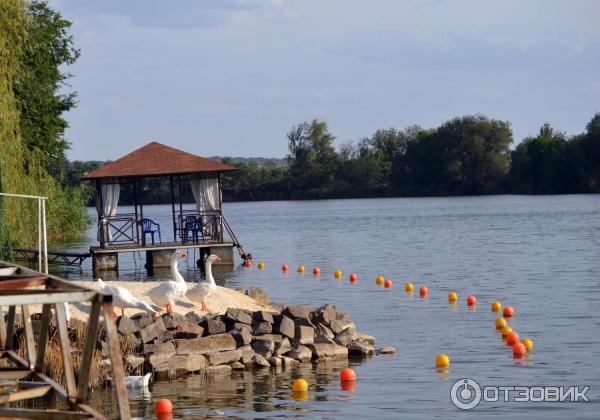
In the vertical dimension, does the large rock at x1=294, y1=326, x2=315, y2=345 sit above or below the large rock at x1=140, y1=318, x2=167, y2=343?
below

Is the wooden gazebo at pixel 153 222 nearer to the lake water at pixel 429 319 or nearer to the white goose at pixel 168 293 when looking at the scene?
the lake water at pixel 429 319

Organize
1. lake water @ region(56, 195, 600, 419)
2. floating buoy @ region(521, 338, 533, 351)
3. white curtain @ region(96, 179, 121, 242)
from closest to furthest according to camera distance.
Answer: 1. lake water @ region(56, 195, 600, 419)
2. floating buoy @ region(521, 338, 533, 351)
3. white curtain @ region(96, 179, 121, 242)

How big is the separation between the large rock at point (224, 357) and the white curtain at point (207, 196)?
20239mm

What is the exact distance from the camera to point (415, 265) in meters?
38.1

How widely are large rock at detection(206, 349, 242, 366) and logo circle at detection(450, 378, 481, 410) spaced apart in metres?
3.58

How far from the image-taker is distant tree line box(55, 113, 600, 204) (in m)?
113


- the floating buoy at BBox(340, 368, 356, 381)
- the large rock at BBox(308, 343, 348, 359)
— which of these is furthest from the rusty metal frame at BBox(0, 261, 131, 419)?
the large rock at BBox(308, 343, 348, 359)

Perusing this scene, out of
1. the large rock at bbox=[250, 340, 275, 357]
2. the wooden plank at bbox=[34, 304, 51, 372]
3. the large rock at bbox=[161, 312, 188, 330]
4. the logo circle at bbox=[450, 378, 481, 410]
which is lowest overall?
the logo circle at bbox=[450, 378, 481, 410]

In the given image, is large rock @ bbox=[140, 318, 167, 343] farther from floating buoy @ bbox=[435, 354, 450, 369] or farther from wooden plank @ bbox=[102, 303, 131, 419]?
wooden plank @ bbox=[102, 303, 131, 419]

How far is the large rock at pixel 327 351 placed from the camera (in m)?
17.7

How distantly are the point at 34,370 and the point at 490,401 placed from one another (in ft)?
22.0

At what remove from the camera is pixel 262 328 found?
58.6 ft

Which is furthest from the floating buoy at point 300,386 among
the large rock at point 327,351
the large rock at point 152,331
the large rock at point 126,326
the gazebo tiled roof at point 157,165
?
the gazebo tiled roof at point 157,165

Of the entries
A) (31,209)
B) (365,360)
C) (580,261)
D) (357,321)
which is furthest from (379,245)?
(365,360)
